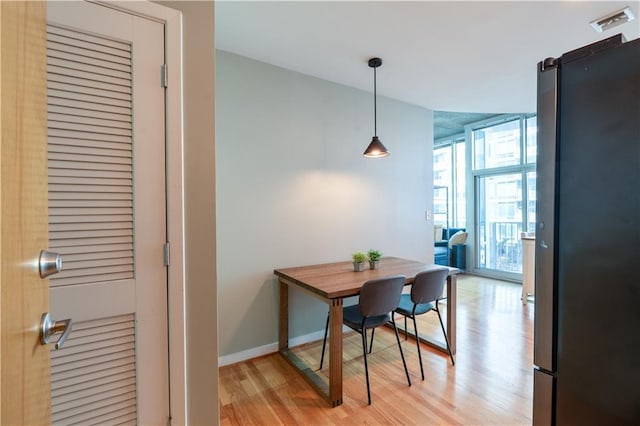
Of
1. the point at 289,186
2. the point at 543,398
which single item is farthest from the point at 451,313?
the point at 289,186

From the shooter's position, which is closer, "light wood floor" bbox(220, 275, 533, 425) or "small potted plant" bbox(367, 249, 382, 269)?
"light wood floor" bbox(220, 275, 533, 425)

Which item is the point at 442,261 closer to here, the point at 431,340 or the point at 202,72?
the point at 431,340

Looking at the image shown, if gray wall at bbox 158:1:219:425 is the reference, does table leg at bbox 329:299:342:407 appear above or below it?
below

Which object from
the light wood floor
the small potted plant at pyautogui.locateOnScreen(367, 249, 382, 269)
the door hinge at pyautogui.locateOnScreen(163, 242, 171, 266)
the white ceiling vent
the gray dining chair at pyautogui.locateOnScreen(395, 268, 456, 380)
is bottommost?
the light wood floor

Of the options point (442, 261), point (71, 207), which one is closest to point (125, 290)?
point (71, 207)

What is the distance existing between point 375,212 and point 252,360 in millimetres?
2053

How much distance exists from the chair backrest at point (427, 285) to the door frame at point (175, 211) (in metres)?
1.72

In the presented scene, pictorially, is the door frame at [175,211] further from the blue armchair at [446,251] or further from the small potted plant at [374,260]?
the blue armchair at [446,251]

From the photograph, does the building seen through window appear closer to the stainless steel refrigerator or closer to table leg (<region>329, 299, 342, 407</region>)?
table leg (<region>329, 299, 342, 407</region>)

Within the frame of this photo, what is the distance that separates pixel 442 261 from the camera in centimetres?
570

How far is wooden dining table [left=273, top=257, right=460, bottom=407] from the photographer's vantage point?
198 centimetres

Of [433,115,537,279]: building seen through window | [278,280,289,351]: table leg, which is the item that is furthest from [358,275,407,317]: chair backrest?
[433,115,537,279]: building seen through window

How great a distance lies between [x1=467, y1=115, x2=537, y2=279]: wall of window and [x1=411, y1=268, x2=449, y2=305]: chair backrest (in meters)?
3.60

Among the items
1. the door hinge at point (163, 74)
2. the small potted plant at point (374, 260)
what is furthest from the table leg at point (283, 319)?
the door hinge at point (163, 74)
